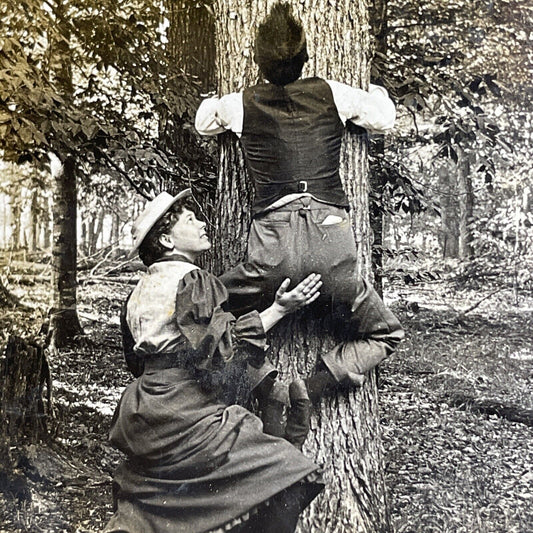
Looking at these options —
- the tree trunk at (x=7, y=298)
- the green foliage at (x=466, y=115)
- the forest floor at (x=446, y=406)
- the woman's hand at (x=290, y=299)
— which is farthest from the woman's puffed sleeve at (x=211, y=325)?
the tree trunk at (x=7, y=298)

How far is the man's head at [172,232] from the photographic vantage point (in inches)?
112

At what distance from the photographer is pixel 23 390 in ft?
10.5

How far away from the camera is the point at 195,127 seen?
2.96 metres

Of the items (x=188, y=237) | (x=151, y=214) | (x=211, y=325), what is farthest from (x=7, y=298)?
(x=211, y=325)

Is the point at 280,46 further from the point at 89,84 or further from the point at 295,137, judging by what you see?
the point at 89,84

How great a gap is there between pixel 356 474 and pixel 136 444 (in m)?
0.87

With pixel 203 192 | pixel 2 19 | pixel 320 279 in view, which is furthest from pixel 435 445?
pixel 2 19

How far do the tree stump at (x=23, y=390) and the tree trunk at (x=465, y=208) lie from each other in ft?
5.89

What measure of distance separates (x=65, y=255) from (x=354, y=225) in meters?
1.20

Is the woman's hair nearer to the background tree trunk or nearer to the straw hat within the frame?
the straw hat

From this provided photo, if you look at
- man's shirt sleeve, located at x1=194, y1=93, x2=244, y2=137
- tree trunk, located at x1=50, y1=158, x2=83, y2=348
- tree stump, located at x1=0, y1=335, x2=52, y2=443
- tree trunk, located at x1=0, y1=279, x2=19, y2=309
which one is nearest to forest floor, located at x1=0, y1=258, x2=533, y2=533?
tree trunk, located at x1=50, y1=158, x2=83, y2=348

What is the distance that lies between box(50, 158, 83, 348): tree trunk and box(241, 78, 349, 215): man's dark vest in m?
0.82

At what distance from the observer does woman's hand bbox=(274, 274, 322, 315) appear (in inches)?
110

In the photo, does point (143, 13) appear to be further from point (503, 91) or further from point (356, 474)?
point (356, 474)
